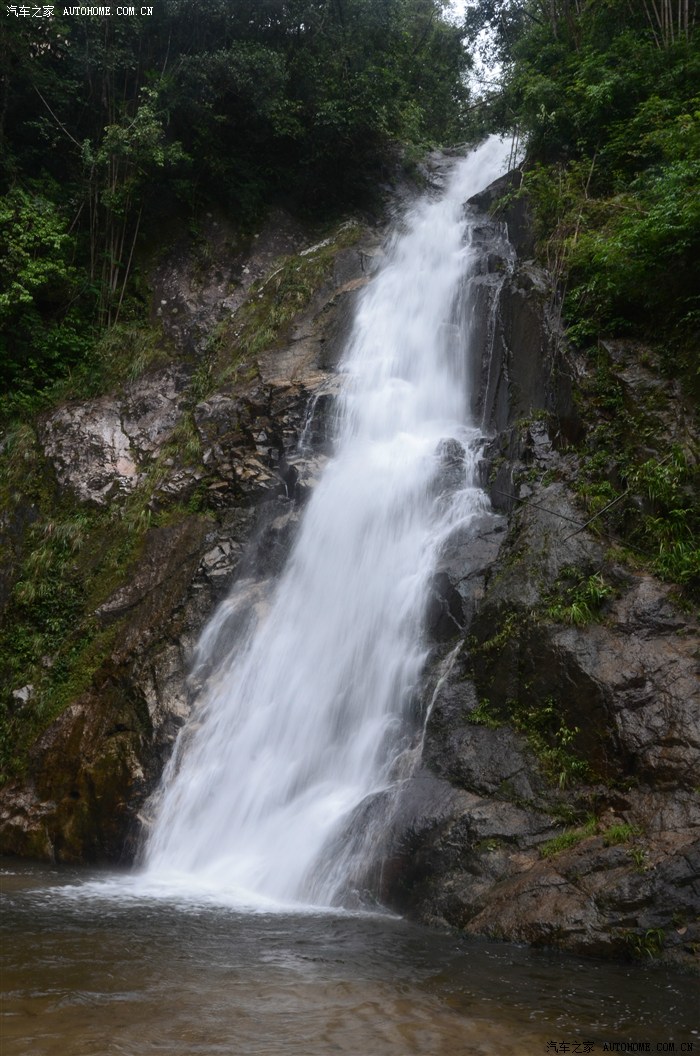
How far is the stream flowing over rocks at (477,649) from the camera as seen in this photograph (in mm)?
5828

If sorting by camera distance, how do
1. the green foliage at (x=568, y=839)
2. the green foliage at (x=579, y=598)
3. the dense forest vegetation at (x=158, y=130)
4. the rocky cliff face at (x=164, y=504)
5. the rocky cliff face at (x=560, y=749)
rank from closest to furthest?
the rocky cliff face at (x=560, y=749) → the green foliage at (x=568, y=839) → the green foliage at (x=579, y=598) → the rocky cliff face at (x=164, y=504) → the dense forest vegetation at (x=158, y=130)

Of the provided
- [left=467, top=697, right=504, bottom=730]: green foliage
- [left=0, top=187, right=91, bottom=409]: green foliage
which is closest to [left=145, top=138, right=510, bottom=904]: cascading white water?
[left=467, top=697, right=504, bottom=730]: green foliage

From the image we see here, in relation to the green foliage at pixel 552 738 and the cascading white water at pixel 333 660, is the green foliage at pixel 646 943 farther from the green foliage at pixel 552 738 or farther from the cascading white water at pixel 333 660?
the cascading white water at pixel 333 660

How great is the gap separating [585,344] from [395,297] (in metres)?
5.18

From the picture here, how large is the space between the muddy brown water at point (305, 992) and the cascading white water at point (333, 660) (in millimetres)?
1381

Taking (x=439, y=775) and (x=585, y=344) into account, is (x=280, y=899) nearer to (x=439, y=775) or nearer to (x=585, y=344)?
(x=439, y=775)

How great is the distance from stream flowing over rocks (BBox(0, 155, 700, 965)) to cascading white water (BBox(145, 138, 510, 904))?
1.03ft

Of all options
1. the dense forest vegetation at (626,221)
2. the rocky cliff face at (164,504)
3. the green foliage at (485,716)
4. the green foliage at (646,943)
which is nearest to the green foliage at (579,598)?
Answer: the dense forest vegetation at (626,221)

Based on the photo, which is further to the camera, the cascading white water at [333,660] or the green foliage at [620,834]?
the cascading white water at [333,660]

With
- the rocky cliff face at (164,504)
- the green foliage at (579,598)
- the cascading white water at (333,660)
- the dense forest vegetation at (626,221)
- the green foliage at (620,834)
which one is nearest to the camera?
the green foliage at (620,834)

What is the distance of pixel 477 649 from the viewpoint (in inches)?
299

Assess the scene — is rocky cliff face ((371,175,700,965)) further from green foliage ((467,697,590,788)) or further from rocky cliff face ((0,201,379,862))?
rocky cliff face ((0,201,379,862))

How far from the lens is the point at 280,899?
22.3ft

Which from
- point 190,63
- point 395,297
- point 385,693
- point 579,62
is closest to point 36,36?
point 190,63
